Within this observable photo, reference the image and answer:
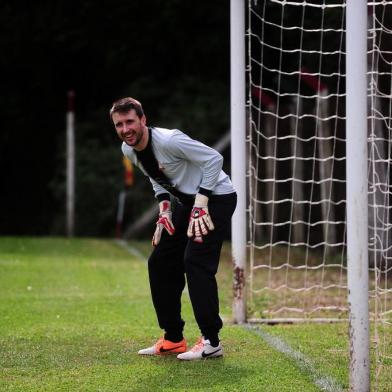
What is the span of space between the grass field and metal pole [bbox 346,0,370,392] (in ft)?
1.58

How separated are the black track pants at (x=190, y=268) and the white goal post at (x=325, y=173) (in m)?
0.88

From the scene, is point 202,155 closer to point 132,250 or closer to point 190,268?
point 190,268

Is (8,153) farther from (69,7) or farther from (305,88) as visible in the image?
(305,88)

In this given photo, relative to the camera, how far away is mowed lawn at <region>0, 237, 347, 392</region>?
5.62 m

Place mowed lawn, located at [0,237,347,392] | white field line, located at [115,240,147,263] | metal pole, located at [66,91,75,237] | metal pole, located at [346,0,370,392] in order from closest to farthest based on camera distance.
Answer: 1. metal pole, located at [346,0,370,392]
2. mowed lawn, located at [0,237,347,392]
3. white field line, located at [115,240,147,263]
4. metal pole, located at [66,91,75,237]

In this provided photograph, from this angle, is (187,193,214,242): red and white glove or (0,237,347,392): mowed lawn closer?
(0,237,347,392): mowed lawn

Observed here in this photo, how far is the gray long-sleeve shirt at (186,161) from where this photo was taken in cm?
615

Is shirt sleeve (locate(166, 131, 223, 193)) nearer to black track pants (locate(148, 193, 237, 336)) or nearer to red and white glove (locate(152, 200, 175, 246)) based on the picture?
black track pants (locate(148, 193, 237, 336))

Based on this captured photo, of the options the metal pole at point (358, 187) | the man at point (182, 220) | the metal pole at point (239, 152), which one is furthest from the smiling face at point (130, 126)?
the metal pole at point (239, 152)

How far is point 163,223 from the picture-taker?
6422 mm

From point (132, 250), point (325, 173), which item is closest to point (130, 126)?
point (325, 173)

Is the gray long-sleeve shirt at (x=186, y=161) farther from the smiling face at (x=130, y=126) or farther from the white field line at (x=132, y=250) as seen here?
the white field line at (x=132, y=250)

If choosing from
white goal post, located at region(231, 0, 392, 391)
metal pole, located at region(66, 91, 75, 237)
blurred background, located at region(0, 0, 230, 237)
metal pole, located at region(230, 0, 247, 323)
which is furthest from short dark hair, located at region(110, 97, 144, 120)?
blurred background, located at region(0, 0, 230, 237)

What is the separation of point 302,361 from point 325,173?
336 inches
